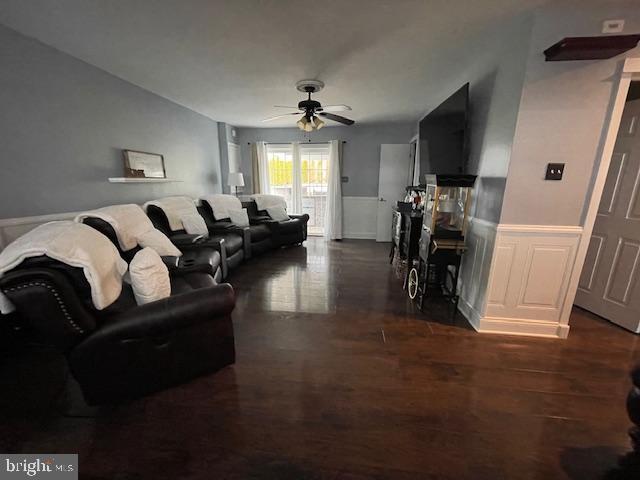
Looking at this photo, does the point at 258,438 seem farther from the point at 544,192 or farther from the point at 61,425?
the point at 544,192

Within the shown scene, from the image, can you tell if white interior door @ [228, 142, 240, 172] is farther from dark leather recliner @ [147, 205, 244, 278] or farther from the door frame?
the door frame

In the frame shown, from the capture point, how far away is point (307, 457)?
1211mm

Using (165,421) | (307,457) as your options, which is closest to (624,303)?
(307,457)

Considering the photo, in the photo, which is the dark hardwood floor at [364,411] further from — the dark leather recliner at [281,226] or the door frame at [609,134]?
the dark leather recliner at [281,226]

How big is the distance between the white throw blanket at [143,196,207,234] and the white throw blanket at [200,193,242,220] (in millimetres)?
513

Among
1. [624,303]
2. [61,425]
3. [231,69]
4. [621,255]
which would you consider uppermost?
[231,69]

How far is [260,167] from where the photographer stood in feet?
18.7

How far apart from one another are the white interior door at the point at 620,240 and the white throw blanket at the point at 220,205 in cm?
464

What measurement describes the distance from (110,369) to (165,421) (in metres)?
0.42

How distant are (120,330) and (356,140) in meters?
5.17

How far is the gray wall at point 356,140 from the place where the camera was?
206 inches

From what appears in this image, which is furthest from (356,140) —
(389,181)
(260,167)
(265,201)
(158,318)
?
(158,318)

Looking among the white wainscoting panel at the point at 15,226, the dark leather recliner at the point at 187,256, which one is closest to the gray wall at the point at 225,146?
the dark leather recliner at the point at 187,256

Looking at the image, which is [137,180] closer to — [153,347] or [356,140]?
[153,347]
